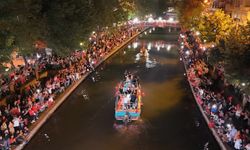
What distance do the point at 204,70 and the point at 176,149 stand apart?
16.6 m

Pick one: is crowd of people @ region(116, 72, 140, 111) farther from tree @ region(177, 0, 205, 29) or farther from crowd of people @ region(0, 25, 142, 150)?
tree @ region(177, 0, 205, 29)

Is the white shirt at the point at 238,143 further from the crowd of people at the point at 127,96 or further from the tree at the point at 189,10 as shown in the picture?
the tree at the point at 189,10

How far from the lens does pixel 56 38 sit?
101 ft

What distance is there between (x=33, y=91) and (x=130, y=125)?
944cm

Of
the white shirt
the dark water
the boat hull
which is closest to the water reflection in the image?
the dark water

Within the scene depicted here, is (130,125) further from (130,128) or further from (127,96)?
(127,96)

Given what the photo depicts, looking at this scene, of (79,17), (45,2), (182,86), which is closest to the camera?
(45,2)

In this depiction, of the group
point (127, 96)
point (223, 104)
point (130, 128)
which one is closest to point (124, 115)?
point (130, 128)

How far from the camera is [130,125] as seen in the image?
24.7 m

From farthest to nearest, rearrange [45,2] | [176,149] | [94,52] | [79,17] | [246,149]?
[94,52] → [79,17] → [45,2] → [176,149] → [246,149]

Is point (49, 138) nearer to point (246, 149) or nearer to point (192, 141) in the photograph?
point (192, 141)

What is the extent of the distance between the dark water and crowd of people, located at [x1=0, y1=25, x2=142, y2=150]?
1.17 m

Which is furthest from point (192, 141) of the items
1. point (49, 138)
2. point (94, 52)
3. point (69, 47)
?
point (94, 52)

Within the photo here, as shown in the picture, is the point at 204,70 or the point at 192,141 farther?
the point at 204,70
